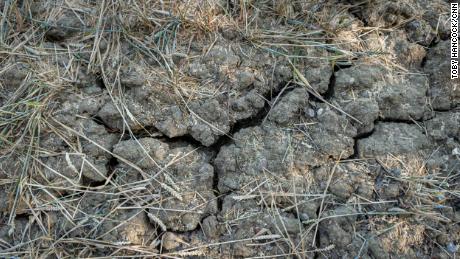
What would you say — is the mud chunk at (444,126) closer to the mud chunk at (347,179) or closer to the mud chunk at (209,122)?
the mud chunk at (347,179)

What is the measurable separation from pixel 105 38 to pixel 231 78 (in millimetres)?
647

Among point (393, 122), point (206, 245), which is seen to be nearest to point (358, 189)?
point (393, 122)

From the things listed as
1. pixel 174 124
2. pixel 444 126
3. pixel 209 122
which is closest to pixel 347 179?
pixel 444 126

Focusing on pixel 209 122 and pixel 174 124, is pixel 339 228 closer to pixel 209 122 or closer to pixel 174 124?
pixel 209 122

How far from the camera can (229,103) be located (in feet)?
6.54

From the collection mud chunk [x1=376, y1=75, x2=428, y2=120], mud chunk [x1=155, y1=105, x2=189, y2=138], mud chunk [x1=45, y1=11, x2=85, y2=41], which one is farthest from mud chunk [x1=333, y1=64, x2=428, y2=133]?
mud chunk [x1=45, y1=11, x2=85, y2=41]

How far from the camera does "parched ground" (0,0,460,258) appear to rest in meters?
1.82

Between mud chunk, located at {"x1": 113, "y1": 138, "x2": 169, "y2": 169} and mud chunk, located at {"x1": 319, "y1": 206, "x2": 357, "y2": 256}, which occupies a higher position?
mud chunk, located at {"x1": 113, "y1": 138, "x2": 169, "y2": 169}

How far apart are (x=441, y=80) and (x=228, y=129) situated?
3.50 ft

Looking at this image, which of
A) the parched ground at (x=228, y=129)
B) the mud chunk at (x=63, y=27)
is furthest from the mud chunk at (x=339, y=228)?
the mud chunk at (x=63, y=27)

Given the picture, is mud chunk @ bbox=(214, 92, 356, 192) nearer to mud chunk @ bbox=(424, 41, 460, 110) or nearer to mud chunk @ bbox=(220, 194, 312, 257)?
mud chunk @ bbox=(220, 194, 312, 257)

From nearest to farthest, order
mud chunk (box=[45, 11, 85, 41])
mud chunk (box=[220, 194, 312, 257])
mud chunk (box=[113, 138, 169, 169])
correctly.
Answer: mud chunk (box=[220, 194, 312, 257]) → mud chunk (box=[113, 138, 169, 169]) → mud chunk (box=[45, 11, 85, 41])

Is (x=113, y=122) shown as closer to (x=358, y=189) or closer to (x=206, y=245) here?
(x=206, y=245)

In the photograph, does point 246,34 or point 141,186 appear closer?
point 141,186
